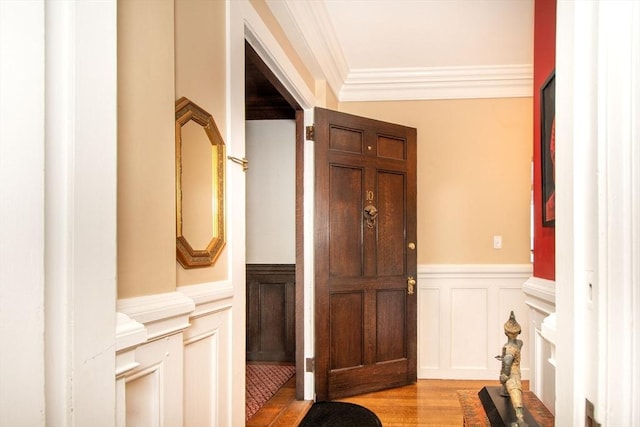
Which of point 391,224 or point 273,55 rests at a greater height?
point 273,55

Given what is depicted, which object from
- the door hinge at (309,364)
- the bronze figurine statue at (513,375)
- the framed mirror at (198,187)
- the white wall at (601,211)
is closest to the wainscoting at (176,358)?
the framed mirror at (198,187)

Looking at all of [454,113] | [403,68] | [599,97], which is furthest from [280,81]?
[599,97]

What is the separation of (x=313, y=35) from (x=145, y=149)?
7.37 feet

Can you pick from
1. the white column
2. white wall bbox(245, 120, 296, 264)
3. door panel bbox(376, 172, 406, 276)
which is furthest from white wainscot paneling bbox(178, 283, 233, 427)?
white wall bbox(245, 120, 296, 264)

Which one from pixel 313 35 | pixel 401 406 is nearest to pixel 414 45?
pixel 313 35

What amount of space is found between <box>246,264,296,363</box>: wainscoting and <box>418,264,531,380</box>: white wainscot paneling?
48.1 inches

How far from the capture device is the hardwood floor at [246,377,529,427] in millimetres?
3293

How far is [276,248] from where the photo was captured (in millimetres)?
4910

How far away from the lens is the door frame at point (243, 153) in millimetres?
1999

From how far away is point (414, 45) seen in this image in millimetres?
3889

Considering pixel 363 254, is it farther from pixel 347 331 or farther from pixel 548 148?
pixel 548 148

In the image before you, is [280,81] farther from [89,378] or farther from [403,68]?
[89,378]

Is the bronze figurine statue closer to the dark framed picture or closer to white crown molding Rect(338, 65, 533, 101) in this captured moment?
the dark framed picture

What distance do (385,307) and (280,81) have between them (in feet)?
6.45
